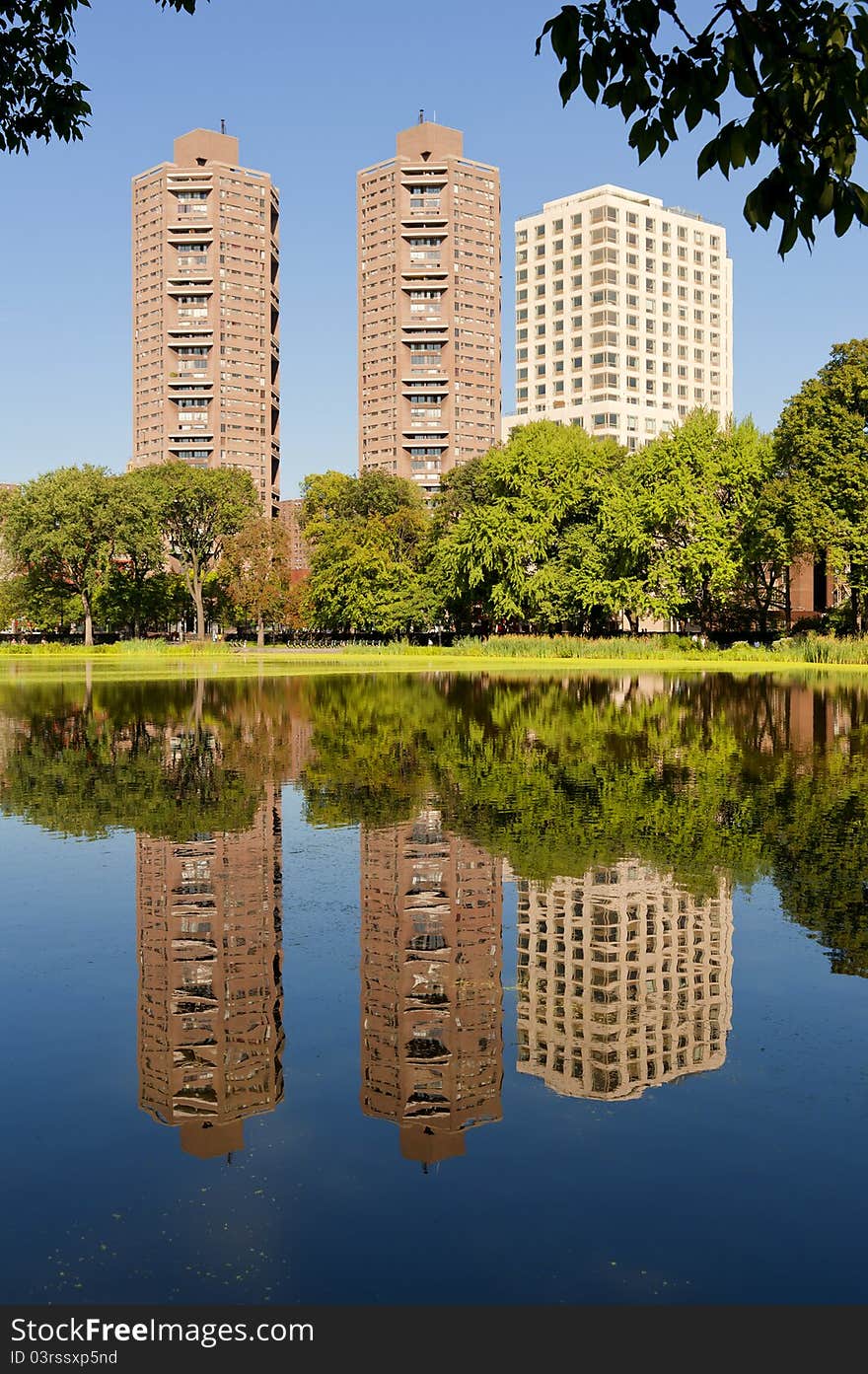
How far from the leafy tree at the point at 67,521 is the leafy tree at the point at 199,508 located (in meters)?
14.0

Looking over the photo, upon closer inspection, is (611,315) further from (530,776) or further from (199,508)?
(530,776)

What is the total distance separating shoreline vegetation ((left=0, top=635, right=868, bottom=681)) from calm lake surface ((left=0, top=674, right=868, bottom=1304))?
43.8 meters

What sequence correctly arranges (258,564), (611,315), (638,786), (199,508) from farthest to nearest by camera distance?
1. (611,315)
2. (199,508)
3. (258,564)
4. (638,786)

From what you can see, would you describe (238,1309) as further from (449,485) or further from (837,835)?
(449,485)

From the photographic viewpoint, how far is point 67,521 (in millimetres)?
95312

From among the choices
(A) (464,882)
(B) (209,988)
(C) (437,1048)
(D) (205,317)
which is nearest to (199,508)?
(D) (205,317)

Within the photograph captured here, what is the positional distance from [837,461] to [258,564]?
56.2 metres

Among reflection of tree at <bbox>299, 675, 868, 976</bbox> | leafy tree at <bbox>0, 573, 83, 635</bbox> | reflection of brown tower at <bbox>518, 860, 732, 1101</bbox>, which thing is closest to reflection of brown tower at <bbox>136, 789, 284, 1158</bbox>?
reflection of brown tower at <bbox>518, 860, 732, 1101</bbox>

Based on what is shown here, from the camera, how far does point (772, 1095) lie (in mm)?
5746

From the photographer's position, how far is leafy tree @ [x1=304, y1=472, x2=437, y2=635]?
93.7 m

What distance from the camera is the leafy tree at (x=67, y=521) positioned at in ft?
311

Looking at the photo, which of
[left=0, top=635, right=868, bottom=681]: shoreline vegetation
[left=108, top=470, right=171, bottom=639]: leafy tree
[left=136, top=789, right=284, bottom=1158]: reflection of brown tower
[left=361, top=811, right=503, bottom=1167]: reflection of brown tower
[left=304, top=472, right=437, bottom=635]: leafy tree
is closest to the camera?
[left=361, top=811, right=503, bottom=1167]: reflection of brown tower

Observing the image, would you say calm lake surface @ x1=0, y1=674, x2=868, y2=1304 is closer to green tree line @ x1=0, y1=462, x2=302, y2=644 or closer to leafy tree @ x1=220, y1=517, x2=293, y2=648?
green tree line @ x1=0, y1=462, x2=302, y2=644

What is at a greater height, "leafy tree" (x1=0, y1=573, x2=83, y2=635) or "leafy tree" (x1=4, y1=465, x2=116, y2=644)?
"leafy tree" (x1=4, y1=465, x2=116, y2=644)
